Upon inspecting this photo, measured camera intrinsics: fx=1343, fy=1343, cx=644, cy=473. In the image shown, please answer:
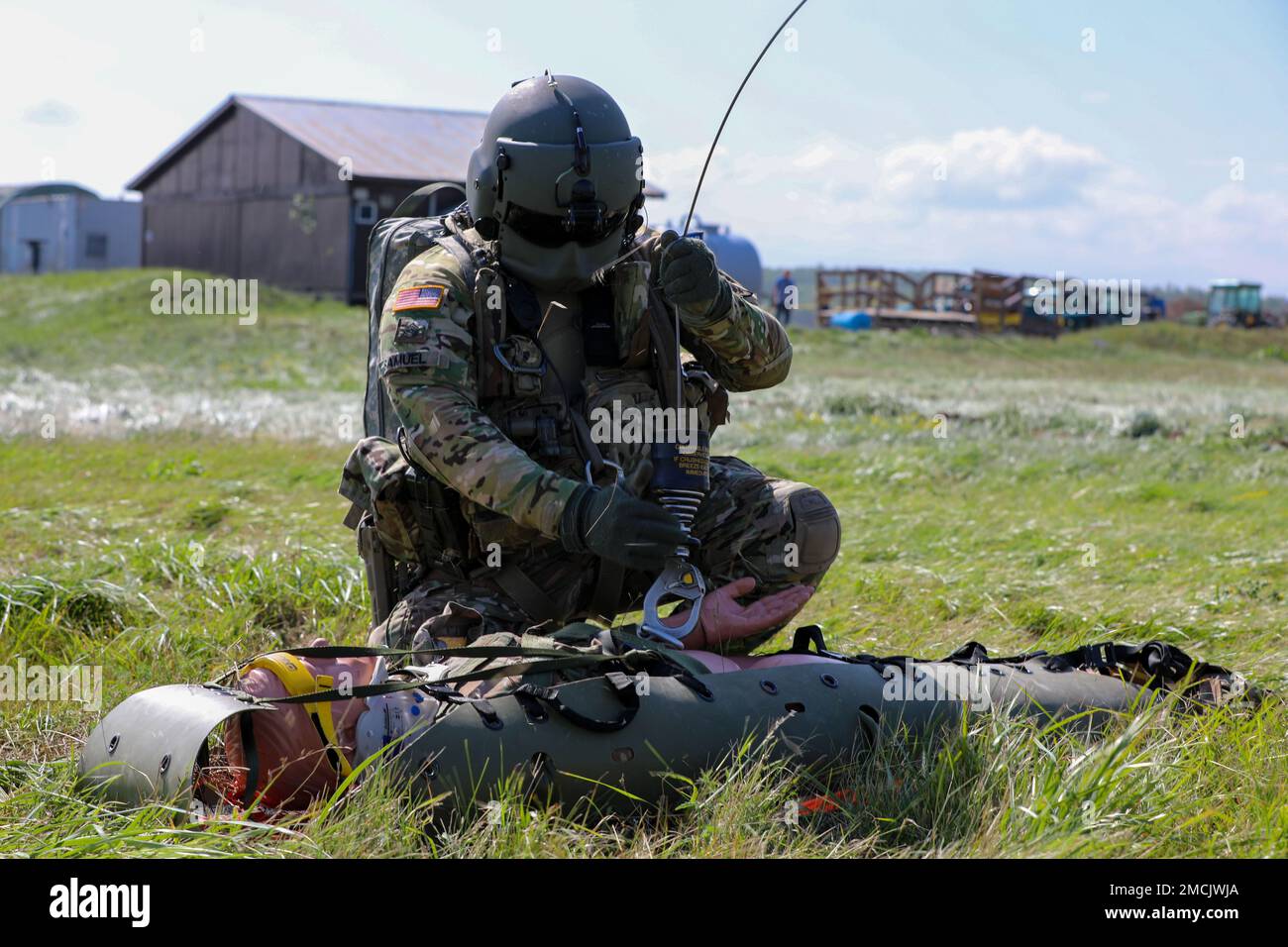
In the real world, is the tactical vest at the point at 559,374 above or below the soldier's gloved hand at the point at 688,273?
below

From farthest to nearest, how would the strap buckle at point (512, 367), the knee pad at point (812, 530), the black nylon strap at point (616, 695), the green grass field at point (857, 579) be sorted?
the knee pad at point (812, 530) → the strap buckle at point (512, 367) → the black nylon strap at point (616, 695) → the green grass field at point (857, 579)

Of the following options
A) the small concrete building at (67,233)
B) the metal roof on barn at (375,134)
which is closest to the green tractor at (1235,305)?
the metal roof on barn at (375,134)

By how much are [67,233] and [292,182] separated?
54.0ft

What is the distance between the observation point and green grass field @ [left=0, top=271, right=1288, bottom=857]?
2818 millimetres

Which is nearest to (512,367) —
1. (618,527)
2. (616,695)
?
(618,527)

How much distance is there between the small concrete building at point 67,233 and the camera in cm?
4331

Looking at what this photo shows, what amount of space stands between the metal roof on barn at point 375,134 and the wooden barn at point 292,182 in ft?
0.12

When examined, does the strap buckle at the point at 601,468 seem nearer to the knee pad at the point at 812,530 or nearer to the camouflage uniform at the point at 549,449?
the camouflage uniform at the point at 549,449

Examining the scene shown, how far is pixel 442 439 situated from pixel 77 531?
3570 mm

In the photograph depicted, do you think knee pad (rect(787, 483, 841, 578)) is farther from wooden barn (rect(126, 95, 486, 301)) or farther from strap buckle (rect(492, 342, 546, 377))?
wooden barn (rect(126, 95, 486, 301))

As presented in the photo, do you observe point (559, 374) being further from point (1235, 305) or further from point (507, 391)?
point (1235, 305)

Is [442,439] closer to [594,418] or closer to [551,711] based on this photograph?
[594,418]

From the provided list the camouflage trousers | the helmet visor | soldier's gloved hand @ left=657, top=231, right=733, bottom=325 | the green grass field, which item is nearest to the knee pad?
the camouflage trousers

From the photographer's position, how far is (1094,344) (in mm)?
31406
